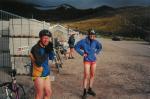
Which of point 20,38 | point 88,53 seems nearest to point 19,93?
point 88,53

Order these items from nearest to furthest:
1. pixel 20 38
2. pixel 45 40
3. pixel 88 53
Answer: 1. pixel 45 40
2. pixel 88 53
3. pixel 20 38

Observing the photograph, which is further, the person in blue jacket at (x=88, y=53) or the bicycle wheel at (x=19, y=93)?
the person in blue jacket at (x=88, y=53)

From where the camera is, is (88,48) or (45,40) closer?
(45,40)

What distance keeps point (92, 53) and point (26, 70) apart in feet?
19.2

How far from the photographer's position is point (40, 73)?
9.55m

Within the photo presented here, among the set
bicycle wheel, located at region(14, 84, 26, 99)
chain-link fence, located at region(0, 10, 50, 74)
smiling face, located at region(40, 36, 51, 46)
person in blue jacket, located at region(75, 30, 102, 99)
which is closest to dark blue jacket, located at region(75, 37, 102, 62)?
person in blue jacket, located at region(75, 30, 102, 99)

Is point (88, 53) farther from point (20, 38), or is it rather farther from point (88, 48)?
point (20, 38)

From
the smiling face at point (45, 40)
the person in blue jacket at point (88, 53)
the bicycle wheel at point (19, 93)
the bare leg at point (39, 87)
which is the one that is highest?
the smiling face at point (45, 40)

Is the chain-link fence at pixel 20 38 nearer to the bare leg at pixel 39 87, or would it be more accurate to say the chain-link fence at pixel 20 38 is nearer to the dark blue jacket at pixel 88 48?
the dark blue jacket at pixel 88 48

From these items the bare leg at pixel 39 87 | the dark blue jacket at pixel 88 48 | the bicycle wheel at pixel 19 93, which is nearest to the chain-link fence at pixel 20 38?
the dark blue jacket at pixel 88 48

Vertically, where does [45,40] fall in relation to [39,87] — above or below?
above

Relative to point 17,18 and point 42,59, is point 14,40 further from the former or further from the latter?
point 42,59

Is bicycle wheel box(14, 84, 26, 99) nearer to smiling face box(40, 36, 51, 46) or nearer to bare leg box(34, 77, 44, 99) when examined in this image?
bare leg box(34, 77, 44, 99)

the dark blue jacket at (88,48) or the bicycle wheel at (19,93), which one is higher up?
the dark blue jacket at (88,48)
